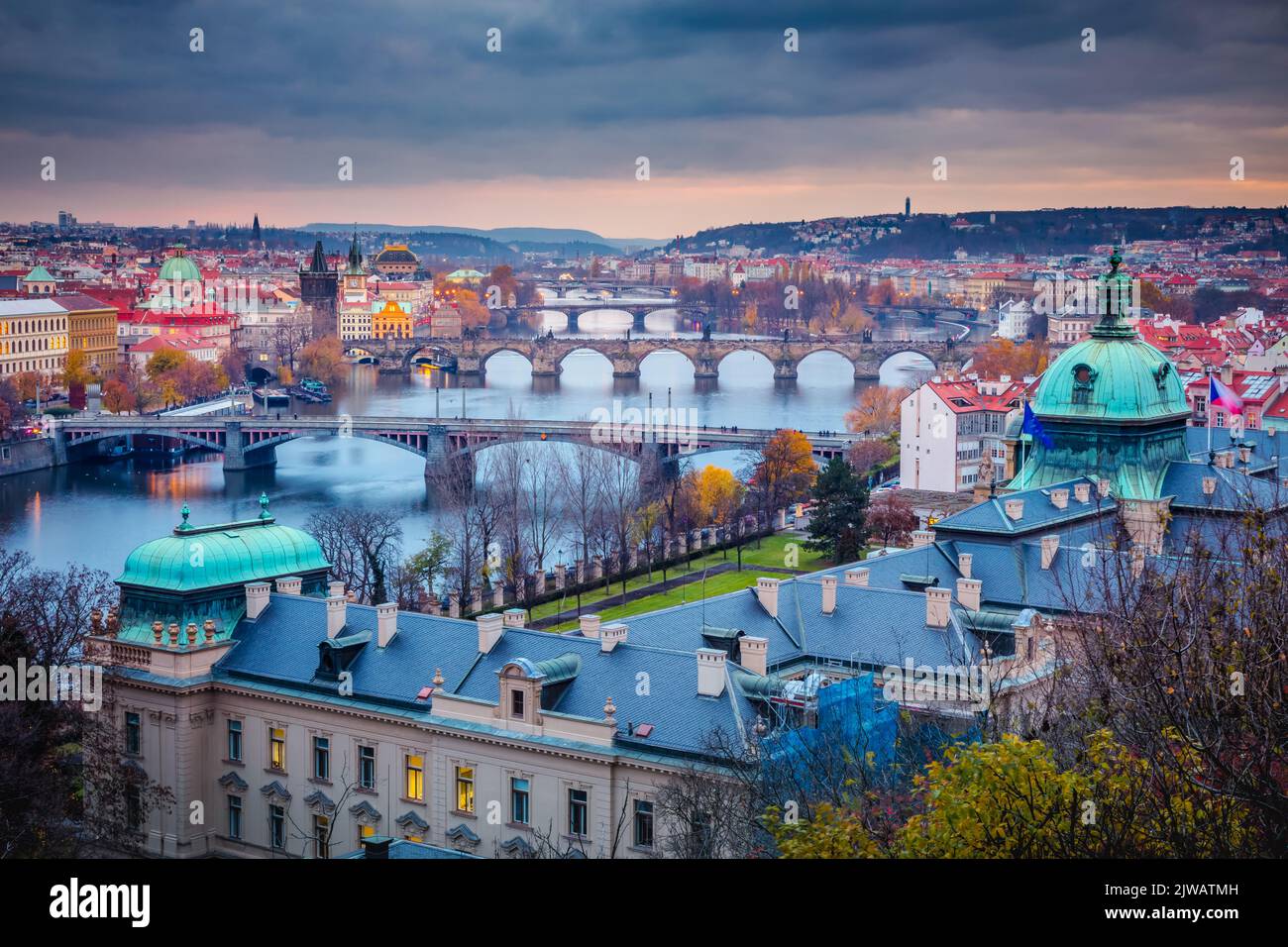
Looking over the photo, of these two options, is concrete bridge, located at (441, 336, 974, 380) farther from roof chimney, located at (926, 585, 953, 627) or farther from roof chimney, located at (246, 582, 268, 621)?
roof chimney, located at (246, 582, 268, 621)

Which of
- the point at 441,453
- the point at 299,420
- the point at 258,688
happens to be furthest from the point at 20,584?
the point at 299,420

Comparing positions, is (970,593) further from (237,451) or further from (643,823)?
(237,451)

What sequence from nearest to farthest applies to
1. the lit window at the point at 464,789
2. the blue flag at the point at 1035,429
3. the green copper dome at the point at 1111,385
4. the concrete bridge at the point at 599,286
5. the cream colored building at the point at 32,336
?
1. the lit window at the point at 464,789
2. the green copper dome at the point at 1111,385
3. the blue flag at the point at 1035,429
4. the cream colored building at the point at 32,336
5. the concrete bridge at the point at 599,286

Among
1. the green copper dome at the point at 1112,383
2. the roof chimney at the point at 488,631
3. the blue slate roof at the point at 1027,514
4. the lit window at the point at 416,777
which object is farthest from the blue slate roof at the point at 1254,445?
the lit window at the point at 416,777

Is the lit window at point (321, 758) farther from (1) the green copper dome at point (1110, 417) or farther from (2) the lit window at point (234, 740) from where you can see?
(1) the green copper dome at point (1110, 417)

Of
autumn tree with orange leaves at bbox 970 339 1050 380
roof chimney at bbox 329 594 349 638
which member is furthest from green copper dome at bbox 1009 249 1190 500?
autumn tree with orange leaves at bbox 970 339 1050 380
